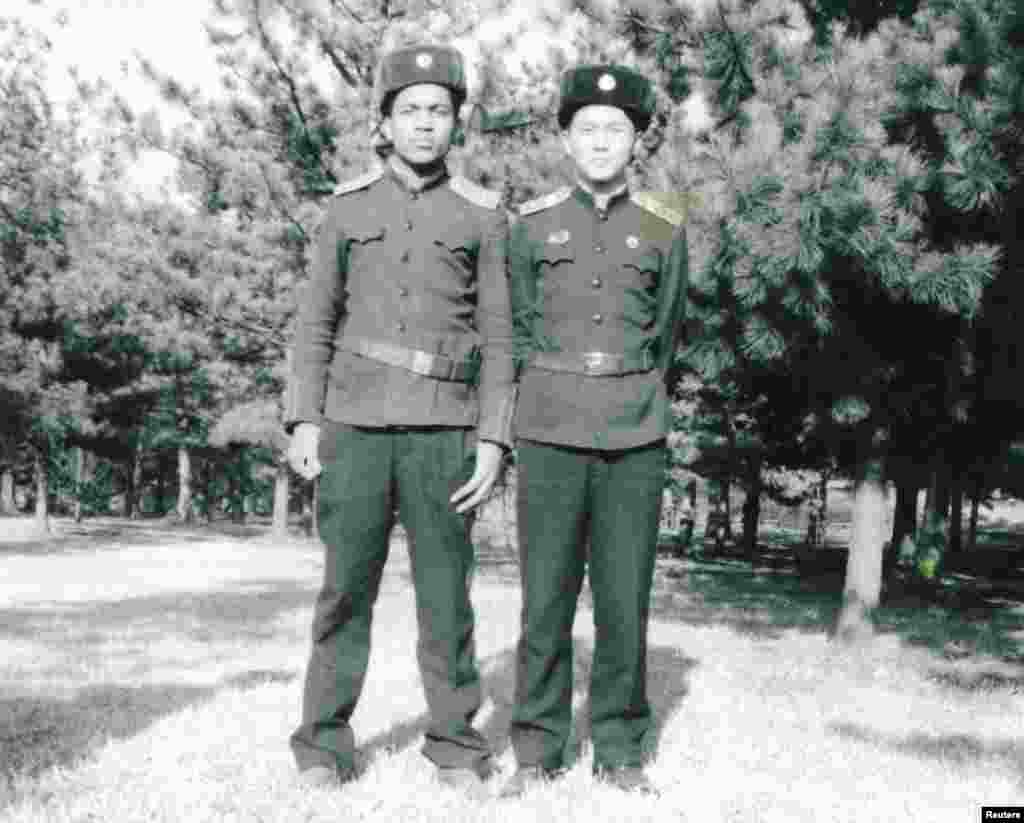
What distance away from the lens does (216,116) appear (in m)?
11.4

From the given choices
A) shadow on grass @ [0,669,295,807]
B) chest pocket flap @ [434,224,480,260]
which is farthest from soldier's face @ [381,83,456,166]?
shadow on grass @ [0,669,295,807]

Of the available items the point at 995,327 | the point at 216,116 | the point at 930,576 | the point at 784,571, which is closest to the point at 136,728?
the point at 995,327

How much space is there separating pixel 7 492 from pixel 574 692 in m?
38.5

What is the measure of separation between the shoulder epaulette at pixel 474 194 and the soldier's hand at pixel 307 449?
2.81 feet

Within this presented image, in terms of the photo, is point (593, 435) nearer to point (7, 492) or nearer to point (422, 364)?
point (422, 364)

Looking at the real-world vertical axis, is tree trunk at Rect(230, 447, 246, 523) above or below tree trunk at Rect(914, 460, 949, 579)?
below

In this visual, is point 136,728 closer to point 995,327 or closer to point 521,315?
point 521,315

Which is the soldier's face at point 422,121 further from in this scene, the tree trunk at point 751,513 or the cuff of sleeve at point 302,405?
the tree trunk at point 751,513

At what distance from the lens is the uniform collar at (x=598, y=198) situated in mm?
3475

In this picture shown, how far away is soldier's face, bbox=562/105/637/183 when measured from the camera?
336 centimetres

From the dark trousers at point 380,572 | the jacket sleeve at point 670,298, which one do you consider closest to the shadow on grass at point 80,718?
the dark trousers at point 380,572

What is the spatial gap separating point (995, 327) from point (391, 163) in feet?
15.3

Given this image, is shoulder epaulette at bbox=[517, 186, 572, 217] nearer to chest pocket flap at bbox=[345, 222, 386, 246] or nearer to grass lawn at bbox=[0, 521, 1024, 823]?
chest pocket flap at bbox=[345, 222, 386, 246]

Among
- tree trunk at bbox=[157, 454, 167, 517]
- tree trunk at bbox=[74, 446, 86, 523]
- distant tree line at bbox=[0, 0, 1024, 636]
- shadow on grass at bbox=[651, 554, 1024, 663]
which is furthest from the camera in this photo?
tree trunk at bbox=[157, 454, 167, 517]
